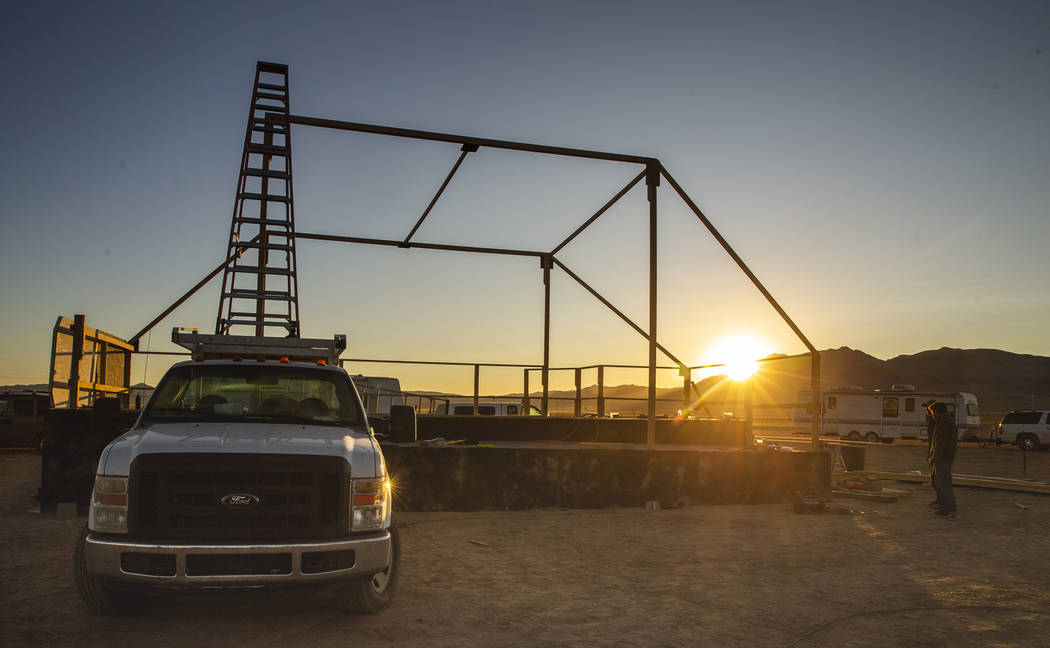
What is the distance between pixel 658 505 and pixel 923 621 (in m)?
5.85

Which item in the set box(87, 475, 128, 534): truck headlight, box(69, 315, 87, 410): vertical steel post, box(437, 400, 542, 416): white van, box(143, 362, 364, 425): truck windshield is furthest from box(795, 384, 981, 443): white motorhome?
box(87, 475, 128, 534): truck headlight

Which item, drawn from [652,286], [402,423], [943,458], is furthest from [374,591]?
[943,458]

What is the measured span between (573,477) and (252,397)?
5773 mm

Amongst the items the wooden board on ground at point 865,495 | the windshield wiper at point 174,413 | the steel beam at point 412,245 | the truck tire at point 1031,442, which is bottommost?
the truck tire at point 1031,442

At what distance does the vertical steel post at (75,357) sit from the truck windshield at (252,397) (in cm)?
577

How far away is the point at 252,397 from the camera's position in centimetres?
669

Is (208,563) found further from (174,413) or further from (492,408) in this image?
(492,408)

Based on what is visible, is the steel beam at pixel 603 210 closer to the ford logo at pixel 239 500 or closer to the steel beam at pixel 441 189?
the steel beam at pixel 441 189

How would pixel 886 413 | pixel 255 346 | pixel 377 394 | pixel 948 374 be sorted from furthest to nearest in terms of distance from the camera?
pixel 948 374, pixel 886 413, pixel 377 394, pixel 255 346

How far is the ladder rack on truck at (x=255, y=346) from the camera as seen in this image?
698cm

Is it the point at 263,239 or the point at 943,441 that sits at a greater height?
the point at 263,239

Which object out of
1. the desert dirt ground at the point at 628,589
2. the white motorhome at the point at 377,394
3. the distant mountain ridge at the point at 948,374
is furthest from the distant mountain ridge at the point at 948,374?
the desert dirt ground at the point at 628,589

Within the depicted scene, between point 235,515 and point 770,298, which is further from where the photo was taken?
point 770,298

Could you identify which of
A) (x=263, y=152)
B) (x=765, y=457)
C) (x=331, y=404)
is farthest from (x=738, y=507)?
(x=263, y=152)
